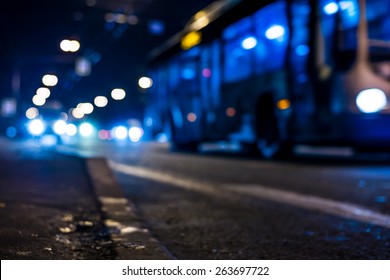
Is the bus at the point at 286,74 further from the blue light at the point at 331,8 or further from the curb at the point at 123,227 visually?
the curb at the point at 123,227

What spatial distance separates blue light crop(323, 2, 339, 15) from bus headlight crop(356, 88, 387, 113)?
62.1 inches

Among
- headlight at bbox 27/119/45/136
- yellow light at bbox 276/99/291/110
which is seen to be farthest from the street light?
headlight at bbox 27/119/45/136

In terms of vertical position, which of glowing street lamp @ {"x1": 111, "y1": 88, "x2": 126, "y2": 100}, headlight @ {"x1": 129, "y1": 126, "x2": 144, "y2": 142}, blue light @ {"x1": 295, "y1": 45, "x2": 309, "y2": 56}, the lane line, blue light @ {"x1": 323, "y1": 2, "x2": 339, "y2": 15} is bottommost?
the lane line

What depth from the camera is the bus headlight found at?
933 cm

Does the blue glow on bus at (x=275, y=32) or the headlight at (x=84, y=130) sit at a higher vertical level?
the blue glow on bus at (x=275, y=32)

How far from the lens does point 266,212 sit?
538cm

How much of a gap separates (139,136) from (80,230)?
2910cm

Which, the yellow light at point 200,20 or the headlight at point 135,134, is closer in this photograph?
the yellow light at point 200,20

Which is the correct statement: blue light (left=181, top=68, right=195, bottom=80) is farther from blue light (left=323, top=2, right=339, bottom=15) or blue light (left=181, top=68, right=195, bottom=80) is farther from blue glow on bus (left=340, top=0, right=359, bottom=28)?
blue glow on bus (left=340, top=0, right=359, bottom=28)

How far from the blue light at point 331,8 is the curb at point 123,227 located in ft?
17.8

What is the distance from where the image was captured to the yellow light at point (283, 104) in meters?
11.2

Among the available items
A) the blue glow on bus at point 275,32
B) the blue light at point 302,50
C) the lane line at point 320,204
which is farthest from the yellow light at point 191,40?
the lane line at point 320,204
